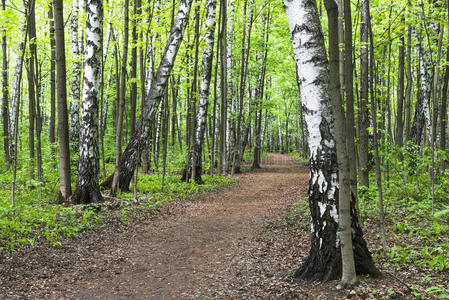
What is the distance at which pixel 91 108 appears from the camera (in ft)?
27.7

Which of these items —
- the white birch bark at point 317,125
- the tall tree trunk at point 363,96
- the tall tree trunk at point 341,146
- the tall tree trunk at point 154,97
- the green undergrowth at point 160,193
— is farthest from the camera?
the tall tree trunk at point 154,97

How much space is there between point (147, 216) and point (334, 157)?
5572 mm

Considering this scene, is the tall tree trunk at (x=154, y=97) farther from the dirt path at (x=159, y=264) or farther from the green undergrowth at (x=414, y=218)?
the green undergrowth at (x=414, y=218)

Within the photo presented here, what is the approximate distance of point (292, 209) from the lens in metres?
8.56

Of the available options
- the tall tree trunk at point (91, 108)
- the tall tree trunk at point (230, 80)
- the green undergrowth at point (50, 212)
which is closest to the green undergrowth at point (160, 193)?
the green undergrowth at point (50, 212)

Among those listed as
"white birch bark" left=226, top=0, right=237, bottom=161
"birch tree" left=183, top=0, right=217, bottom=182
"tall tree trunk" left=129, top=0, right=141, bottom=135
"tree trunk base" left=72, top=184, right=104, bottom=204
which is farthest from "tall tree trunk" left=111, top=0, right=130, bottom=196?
"white birch bark" left=226, top=0, right=237, bottom=161

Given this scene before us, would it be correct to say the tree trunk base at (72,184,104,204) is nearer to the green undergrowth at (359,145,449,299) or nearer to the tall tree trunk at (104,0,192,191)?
the tall tree trunk at (104,0,192,191)

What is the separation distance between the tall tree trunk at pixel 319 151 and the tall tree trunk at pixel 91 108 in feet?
20.7

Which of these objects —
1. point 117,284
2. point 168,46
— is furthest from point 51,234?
point 168,46

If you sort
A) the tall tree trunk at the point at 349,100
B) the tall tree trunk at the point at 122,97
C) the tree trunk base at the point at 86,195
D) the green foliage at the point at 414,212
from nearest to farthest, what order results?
the tall tree trunk at the point at 349,100, the green foliage at the point at 414,212, the tree trunk base at the point at 86,195, the tall tree trunk at the point at 122,97

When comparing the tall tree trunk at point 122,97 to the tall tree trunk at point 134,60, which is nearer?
the tall tree trunk at point 122,97

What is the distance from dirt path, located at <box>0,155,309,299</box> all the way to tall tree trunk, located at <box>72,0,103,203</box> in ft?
6.35

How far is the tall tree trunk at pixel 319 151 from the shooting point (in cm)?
361

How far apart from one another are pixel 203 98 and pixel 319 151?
35.6 feet
